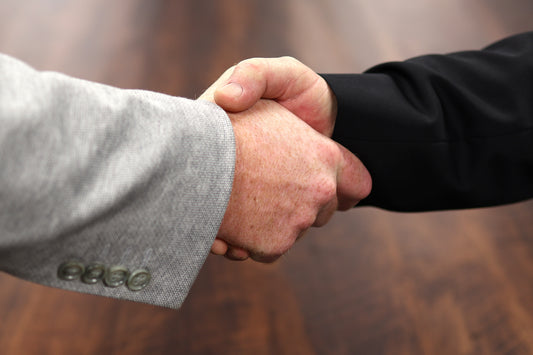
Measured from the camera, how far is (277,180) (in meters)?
0.57

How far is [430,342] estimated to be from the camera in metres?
0.69

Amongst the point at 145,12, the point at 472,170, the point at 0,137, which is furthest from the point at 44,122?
the point at 145,12

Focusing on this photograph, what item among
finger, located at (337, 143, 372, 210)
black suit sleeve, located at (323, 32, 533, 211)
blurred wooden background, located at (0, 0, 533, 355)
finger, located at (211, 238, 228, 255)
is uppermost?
black suit sleeve, located at (323, 32, 533, 211)

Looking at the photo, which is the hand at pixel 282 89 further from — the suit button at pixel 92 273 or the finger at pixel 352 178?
the suit button at pixel 92 273

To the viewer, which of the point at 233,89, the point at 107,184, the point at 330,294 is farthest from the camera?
the point at 330,294

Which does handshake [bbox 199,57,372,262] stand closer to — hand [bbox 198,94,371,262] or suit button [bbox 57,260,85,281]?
hand [bbox 198,94,371,262]

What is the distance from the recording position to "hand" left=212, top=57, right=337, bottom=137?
561mm

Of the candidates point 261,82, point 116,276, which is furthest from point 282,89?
point 116,276

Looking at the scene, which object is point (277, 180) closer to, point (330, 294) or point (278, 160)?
point (278, 160)

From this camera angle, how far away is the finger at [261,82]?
0.56 m

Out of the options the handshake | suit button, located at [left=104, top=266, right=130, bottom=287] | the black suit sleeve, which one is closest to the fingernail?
the handshake

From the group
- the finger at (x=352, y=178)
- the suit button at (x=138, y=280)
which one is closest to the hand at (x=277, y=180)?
the finger at (x=352, y=178)

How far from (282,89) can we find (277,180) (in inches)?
4.9

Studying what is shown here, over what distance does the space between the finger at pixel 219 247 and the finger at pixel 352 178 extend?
17 cm
